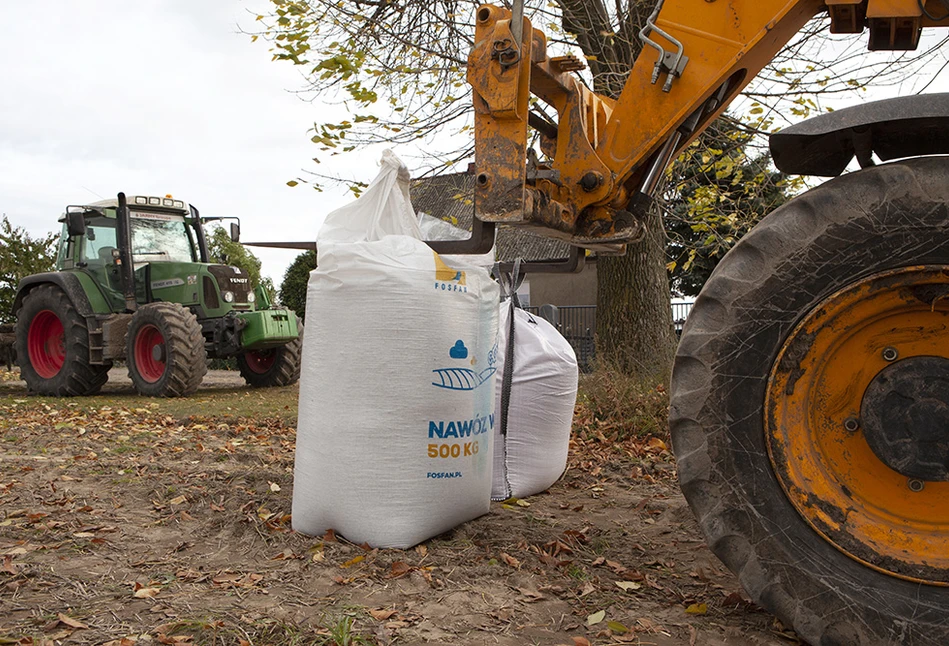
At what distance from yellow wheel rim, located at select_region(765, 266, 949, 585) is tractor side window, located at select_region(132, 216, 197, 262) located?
9840mm

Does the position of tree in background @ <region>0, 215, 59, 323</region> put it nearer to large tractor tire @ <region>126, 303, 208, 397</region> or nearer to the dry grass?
large tractor tire @ <region>126, 303, 208, 397</region>

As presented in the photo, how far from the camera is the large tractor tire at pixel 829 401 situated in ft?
6.54

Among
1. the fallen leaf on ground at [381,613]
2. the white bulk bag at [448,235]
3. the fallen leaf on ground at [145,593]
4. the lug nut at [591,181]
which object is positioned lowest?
the fallen leaf on ground at [145,593]

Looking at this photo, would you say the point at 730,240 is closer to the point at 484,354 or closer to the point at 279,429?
the point at 279,429

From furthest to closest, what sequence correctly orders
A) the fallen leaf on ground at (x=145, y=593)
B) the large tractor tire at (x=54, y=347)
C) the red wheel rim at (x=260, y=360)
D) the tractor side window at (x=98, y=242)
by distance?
1. the red wheel rim at (x=260, y=360)
2. the tractor side window at (x=98, y=242)
3. the large tractor tire at (x=54, y=347)
4. the fallen leaf on ground at (x=145, y=593)

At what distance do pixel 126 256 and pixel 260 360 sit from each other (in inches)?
86.5

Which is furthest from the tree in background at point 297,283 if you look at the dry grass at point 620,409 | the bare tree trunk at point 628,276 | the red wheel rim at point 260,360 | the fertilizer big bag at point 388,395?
the fertilizer big bag at point 388,395

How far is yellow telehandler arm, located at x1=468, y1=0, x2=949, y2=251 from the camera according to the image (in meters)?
2.59

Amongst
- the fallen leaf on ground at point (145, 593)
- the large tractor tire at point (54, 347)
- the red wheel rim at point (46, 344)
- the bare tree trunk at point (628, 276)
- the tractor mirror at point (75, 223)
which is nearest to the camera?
the fallen leaf on ground at point (145, 593)

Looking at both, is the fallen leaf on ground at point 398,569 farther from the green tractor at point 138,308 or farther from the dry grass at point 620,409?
the green tractor at point 138,308

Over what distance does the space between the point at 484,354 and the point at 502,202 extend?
636mm

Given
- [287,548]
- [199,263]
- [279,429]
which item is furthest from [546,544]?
[199,263]

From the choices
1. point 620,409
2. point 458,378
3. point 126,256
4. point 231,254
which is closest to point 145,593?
point 458,378

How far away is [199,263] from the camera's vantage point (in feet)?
34.9
